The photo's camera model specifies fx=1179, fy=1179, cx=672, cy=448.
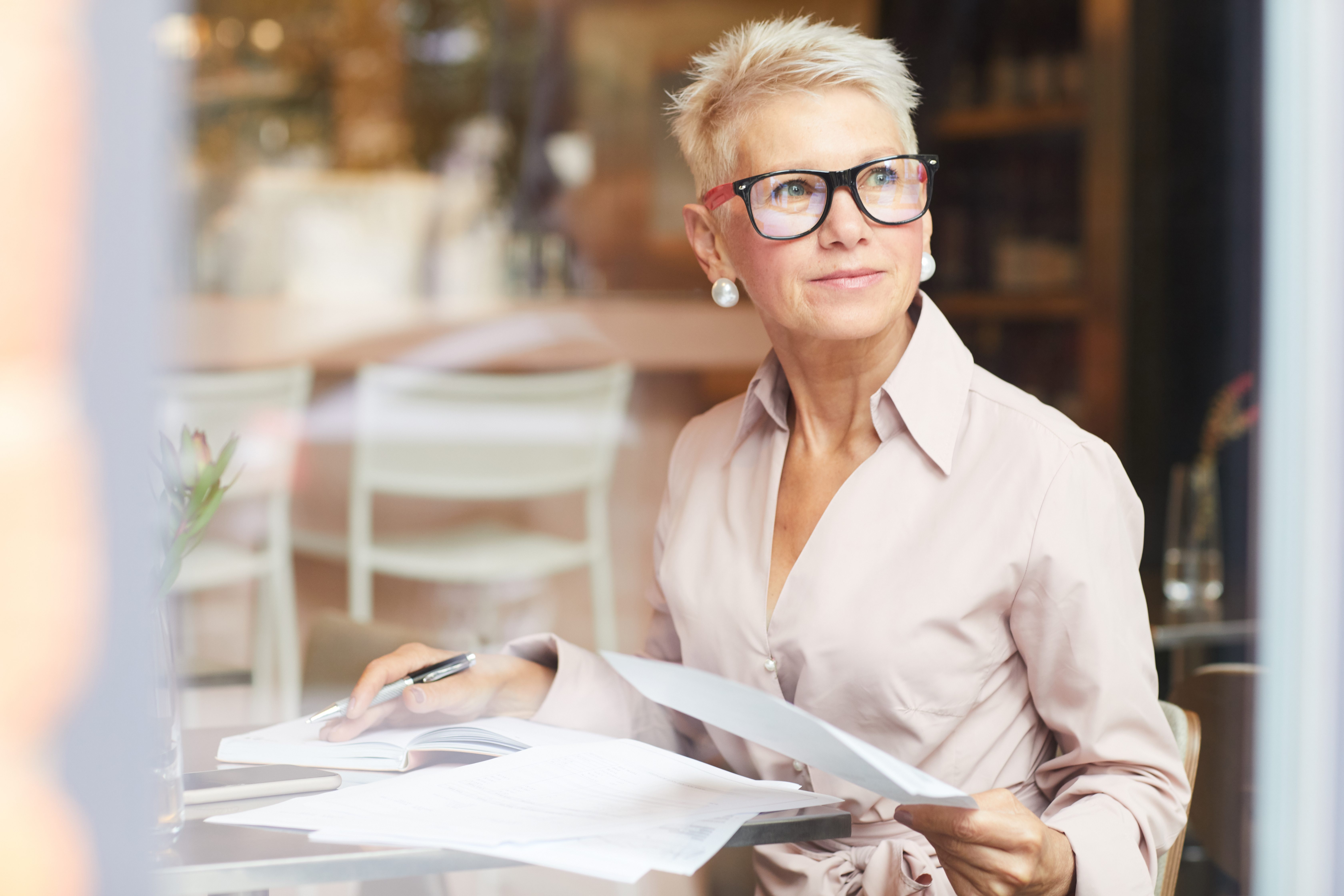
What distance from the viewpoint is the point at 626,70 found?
5.14 m

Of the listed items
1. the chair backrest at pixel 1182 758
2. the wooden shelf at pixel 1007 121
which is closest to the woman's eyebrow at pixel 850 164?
the chair backrest at pixel 1182 758

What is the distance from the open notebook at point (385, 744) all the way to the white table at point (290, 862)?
13 cm

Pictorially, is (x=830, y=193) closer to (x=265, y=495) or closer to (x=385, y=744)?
(x=385, y=744)

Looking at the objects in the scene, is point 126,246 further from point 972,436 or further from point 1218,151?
point 1218,151

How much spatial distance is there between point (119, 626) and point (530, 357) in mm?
2748

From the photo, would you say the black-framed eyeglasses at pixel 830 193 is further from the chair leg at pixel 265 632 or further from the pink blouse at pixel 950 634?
the chair leg at pixel 265 632

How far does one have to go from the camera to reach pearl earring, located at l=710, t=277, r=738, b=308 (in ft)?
3.66

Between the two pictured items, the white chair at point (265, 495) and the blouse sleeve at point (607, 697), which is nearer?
the blouse sleeve at point (607, 697)

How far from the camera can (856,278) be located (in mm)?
968

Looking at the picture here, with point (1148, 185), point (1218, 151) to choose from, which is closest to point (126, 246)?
point (1218, 151)

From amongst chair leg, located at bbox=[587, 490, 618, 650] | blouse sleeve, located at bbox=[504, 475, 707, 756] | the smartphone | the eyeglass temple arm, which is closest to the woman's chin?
the eyeglass temple arm

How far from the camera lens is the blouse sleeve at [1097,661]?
896mm

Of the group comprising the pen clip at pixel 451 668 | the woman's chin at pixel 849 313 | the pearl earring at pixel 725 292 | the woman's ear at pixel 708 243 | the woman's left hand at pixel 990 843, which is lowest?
the woman's left hand at pixel 990 843

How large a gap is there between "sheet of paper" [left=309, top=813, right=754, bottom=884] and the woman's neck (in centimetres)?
44
